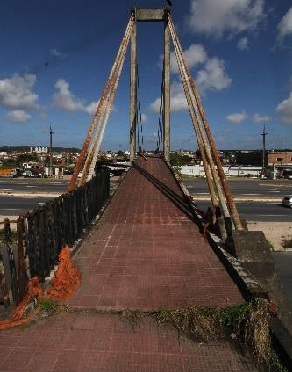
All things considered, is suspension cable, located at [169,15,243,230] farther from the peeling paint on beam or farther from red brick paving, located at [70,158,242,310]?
the peeling paint on beam

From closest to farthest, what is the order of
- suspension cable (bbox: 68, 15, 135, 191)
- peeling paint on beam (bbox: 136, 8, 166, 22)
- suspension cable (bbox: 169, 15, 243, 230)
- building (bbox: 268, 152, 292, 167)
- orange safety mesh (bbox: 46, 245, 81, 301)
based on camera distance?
1. orange safety mesh (bbox: 46, 245, 81, 301)
2. suspension cable (bbox: 169, 15, 243, 230)
3. suspension cable (bbox: 68, 15, 135, 191)
4. peeling paint on beam (bbox: 136, 8, 166, 22)
5. building (bbox: 268, 152, 292, 167)

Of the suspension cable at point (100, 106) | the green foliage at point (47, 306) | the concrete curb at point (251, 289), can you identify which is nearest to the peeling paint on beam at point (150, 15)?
the suspension cable at point (100, 106)

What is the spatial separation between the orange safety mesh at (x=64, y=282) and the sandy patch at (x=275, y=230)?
15.9m

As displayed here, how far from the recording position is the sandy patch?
2111 centimetres

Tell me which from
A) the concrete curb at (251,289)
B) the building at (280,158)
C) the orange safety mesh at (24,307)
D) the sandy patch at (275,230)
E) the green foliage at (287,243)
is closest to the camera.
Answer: the concrete curb at (251,289)

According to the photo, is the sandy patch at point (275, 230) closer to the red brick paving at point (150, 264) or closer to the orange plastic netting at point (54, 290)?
the red brick paving at point (150, 264)

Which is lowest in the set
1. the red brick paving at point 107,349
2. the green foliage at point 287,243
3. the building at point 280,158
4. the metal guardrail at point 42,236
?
the green foliage at point 287,243

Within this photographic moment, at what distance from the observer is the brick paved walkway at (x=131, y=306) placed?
13.6ft

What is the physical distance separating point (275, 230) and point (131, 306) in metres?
19.9

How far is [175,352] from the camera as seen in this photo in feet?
14.4

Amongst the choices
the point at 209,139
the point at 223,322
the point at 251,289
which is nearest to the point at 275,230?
the point at 209,139

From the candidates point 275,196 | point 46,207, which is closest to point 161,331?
point 46,207

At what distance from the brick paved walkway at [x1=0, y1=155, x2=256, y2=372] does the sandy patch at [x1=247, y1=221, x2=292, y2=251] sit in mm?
12837

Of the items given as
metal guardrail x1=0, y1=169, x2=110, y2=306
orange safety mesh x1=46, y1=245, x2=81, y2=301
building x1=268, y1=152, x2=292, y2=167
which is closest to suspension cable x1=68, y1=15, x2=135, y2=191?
metal guardrail x1=0, y1=169, x2=110, y2=306
